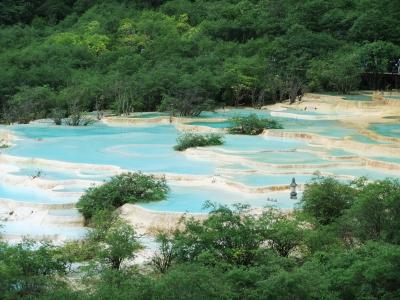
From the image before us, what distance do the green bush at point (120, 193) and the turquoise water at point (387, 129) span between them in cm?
1166

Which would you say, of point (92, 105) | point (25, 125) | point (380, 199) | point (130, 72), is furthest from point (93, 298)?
point (130, 72)

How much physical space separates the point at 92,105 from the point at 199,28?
15.8 metres

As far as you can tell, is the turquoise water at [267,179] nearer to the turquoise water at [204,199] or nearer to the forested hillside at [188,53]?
the turquoise water at [204,199]

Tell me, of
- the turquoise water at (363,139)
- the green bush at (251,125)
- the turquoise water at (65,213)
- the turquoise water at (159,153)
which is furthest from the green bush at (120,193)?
the green bush at (251,125)

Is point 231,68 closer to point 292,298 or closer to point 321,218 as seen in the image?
point 321,218

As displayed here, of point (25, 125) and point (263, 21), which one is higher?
point (263, 21)

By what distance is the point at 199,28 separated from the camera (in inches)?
2131

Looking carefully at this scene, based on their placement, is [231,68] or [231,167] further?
[231,68]

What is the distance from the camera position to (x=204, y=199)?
758 inches

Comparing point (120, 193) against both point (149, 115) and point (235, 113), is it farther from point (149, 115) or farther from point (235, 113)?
point (235, 113)

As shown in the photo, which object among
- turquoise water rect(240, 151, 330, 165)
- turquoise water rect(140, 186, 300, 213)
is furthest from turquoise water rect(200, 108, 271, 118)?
turquoise water rect(140, 186, 300, 213)

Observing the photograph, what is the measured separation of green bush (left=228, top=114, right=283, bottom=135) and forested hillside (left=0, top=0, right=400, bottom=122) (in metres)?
5.83

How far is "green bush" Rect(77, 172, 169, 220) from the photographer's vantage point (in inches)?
723

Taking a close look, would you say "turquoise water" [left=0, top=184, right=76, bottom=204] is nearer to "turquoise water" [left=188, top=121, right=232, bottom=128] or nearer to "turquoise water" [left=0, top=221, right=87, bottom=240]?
"turquoise water" [left=0, top=221, right=87, bottom=240]
